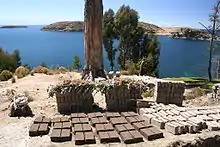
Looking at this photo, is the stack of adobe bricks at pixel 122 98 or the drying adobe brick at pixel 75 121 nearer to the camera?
the drying adobe brick at pixel 75 121

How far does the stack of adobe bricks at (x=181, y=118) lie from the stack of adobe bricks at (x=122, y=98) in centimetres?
75

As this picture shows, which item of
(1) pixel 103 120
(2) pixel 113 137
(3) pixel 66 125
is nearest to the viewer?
(2) pixel 113 137

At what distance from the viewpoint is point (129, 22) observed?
111ft

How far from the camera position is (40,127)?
27.3 feet

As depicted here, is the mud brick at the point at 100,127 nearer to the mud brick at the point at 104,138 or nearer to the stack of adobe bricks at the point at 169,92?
the mud brick at the point at 104,138

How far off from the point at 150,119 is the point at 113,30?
88.4ft

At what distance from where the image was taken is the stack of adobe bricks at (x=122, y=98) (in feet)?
33.4

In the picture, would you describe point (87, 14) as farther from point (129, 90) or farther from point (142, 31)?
point (142, 31)

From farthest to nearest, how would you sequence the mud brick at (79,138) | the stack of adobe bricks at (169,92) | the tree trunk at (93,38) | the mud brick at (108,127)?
the tree trunk at (93,38) → the stack of adobe bricks at (169,92) → the mud brick at (108,127) → the mud brick at (79,138)

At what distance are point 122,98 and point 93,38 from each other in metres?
6.06

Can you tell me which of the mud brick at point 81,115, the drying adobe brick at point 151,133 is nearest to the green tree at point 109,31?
the mud brick at point 81,115

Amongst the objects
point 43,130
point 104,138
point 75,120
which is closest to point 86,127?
point 75,120

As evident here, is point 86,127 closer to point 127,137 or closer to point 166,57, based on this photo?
point 127,137

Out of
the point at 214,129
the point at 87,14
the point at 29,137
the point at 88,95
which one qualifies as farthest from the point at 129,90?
the point at 87,14
